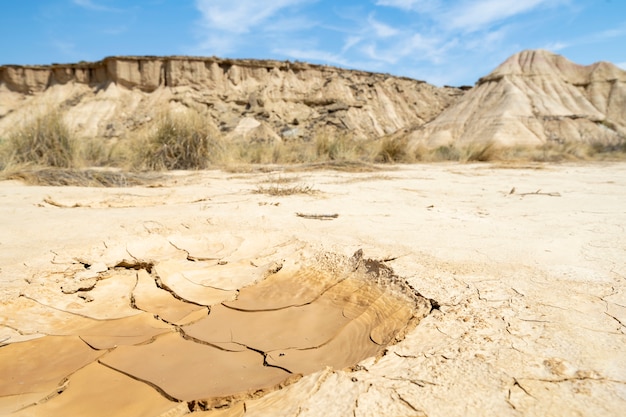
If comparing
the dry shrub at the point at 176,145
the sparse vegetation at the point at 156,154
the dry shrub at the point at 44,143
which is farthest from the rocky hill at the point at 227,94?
the dry shrub at the point at 44,143

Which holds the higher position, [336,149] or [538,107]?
[538,107]

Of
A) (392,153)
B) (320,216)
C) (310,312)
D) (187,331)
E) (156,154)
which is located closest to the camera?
(187,331)

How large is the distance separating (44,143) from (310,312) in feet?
19.0

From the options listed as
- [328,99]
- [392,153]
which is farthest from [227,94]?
[392,153]

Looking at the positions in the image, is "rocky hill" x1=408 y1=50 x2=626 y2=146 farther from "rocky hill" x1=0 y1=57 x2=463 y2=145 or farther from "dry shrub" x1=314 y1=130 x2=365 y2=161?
"dry shrub" x1=314 y1=130 x2=365 y2=161

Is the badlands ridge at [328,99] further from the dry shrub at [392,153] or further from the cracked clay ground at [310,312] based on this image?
the cracked clay ground at [310,312]

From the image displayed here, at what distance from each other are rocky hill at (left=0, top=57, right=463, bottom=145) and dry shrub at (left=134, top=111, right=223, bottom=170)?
1234cm

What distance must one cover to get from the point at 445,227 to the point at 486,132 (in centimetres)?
1432

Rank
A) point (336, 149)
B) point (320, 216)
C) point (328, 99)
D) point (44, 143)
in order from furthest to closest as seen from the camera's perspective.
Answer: point (328, 99) < point (336, 149) < point (44, 143) < point (320, 216)

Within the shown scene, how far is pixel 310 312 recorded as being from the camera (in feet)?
4.91

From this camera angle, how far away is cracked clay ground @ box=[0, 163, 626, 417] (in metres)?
0.93

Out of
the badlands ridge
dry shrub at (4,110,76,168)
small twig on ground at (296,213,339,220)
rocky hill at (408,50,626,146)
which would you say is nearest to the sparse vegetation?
dry shrub at (4,110,76,168)

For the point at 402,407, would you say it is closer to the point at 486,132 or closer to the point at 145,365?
the point at 145,365

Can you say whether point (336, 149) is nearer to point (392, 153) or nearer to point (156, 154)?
point (392, 153)
